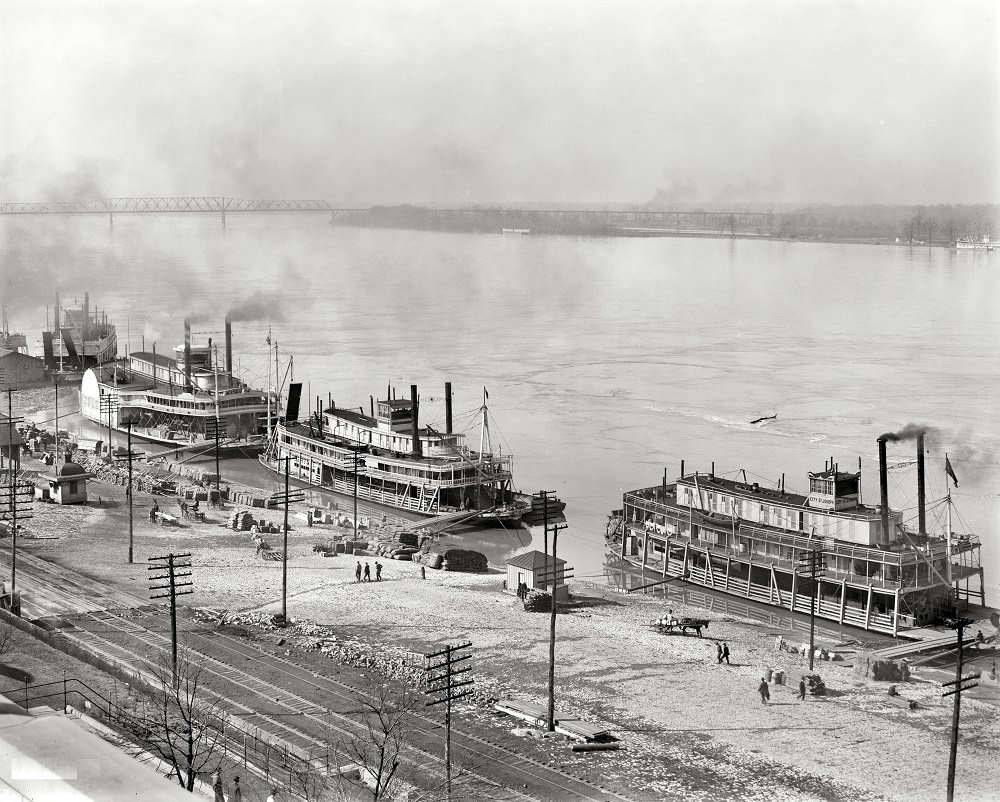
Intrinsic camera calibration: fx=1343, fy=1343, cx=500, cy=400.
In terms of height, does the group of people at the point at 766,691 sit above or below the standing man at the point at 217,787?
below

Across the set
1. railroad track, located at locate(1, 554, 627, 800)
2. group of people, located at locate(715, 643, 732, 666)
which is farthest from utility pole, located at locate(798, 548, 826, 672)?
railroad track, located at locate(1, 554, 627, 800)

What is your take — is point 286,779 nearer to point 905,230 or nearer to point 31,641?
point 31,641

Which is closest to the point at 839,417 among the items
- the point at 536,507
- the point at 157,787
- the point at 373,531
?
the point at 536,507

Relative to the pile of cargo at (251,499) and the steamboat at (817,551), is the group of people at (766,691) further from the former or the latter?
the pile of cargo at (251,499)

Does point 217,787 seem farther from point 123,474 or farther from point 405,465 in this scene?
point 123,474

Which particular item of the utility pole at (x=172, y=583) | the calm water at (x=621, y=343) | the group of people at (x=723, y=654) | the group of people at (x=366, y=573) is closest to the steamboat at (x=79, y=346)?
the calm water at (x=621, y=343)
